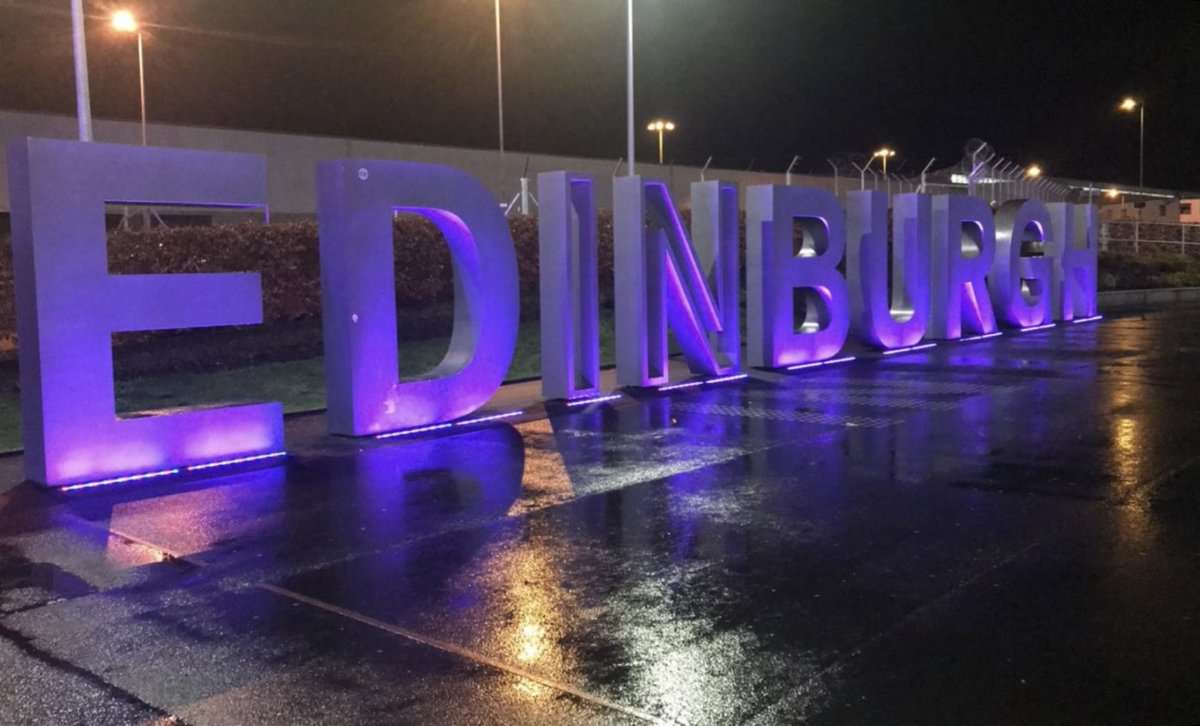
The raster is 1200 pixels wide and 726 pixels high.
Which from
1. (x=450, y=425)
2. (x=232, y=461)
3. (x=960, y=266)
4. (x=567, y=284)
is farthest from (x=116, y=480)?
(x=960, y=266)

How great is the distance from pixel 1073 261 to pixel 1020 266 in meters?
3.01

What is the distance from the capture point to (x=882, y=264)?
18.0 m

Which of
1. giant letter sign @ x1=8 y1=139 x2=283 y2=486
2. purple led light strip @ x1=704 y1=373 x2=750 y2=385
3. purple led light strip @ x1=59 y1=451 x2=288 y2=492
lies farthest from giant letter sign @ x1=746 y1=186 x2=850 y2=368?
giant letter sign @ x1=8 y1=139 x2=283 y2=486

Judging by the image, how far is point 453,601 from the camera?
221 inches

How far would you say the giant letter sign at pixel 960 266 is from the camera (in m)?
19.5

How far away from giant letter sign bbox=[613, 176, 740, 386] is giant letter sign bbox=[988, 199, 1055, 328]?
338 inches

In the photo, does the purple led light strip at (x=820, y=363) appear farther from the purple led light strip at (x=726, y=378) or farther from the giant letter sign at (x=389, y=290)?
the giant letter sign at (x=389, y=290)

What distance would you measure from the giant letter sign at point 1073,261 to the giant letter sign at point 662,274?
11199mm

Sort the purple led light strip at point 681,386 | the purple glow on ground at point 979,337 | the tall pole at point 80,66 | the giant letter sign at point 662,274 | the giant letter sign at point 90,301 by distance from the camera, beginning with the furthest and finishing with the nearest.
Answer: the purple glow on ground at point 979,337
the tall pole at point 80,66
the purple led light strip at point 681,386
the giant letter sign at point 662,274
the giant letter sign at point 90,301

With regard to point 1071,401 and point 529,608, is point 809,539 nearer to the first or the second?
point 529,608

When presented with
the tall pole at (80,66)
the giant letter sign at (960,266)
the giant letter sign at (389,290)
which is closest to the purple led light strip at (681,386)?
the giant letter sign at (389,290)

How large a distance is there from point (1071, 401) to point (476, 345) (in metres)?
6.89

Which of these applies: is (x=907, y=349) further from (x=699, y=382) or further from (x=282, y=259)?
(x=282, y=259)

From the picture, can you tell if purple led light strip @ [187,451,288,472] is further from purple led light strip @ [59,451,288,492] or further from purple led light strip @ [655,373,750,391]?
purple led light strip @ [655,373,750,391]
